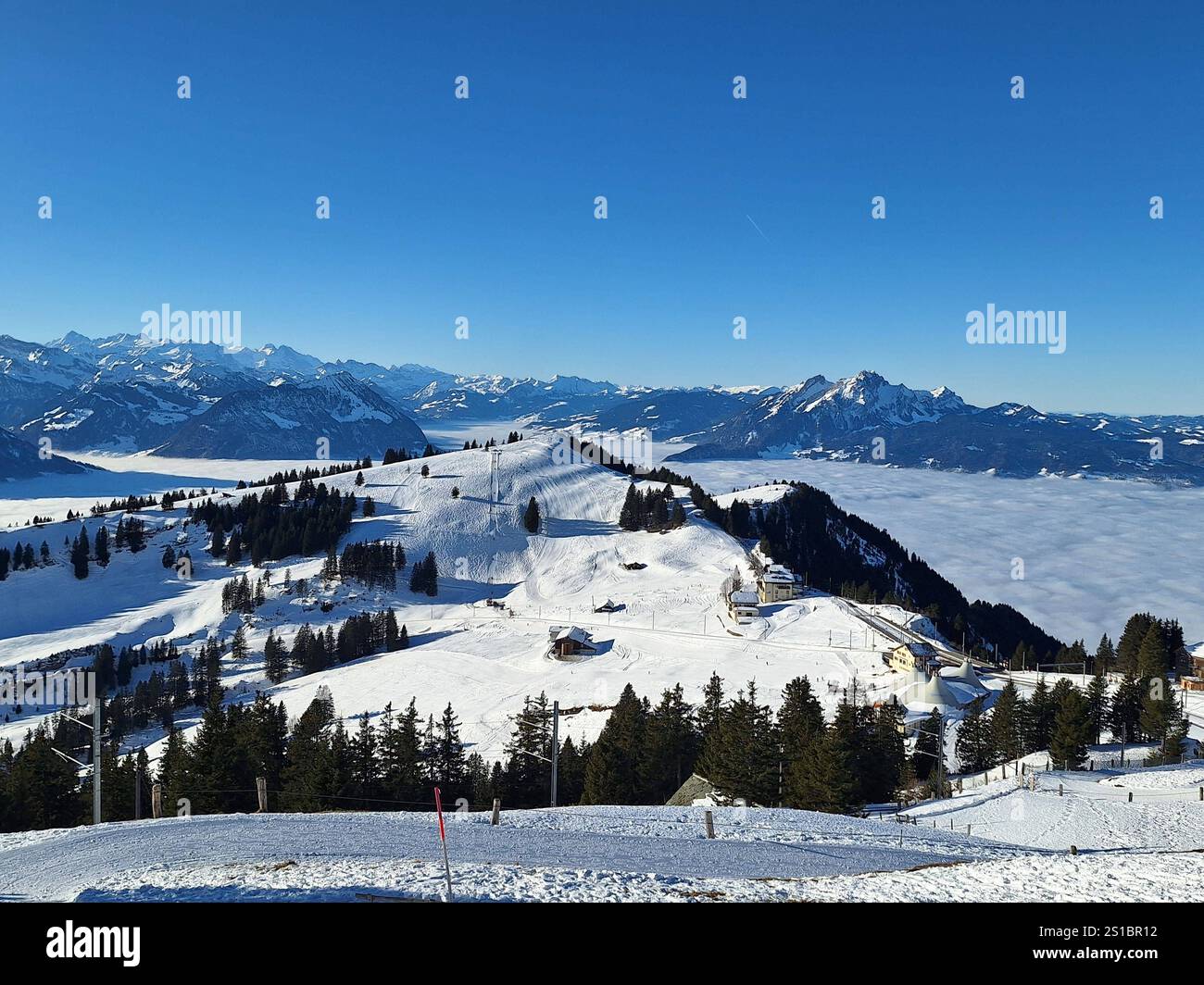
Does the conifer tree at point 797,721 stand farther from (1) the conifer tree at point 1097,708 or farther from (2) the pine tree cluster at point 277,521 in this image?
(2) the pine tree cluster at point 277,521

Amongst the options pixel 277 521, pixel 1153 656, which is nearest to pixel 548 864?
pixel 1153 656

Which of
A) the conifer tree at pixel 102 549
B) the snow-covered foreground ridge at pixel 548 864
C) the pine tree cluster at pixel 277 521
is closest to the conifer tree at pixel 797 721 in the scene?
the snow-covered foreground ridge at pixel 548 864

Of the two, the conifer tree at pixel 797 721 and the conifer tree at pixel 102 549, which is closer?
the conifer tree at pixel 797 721

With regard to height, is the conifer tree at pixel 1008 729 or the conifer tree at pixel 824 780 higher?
the conifer tree at pixel 824 780

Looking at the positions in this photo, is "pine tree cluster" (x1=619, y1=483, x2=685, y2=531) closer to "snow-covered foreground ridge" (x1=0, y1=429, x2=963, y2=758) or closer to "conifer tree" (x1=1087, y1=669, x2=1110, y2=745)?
"snow-covered foreground ridge" (x1=0, y1=429, x2=963, y2=758)

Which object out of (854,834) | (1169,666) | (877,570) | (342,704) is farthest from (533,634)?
(877,570)

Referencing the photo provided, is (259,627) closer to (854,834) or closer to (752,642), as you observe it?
(752,642)

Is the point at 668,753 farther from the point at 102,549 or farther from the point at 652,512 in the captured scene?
the point at 102,549

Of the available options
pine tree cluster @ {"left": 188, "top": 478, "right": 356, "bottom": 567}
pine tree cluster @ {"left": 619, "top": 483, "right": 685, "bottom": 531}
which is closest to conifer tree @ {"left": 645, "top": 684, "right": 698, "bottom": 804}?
pine tree cluster @ {"left": 619, "top": 483, "right": 685, "bottom": 531}

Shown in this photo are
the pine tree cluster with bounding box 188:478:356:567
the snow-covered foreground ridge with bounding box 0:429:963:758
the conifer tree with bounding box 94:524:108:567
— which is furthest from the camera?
the conifer tree with bounding box 94:524:108:567
